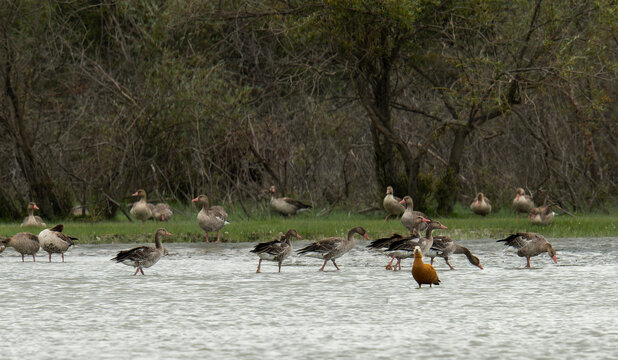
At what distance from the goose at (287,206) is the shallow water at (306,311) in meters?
9.71

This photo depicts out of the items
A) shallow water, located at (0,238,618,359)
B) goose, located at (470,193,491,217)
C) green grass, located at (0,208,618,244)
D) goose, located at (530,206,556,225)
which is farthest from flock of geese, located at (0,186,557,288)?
goose, located at (470,193,491,217)

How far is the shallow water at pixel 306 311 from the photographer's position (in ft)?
29.7

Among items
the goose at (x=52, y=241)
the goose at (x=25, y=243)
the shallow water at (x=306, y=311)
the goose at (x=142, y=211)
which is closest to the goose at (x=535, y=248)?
the shallow water at (x=306, y=311)

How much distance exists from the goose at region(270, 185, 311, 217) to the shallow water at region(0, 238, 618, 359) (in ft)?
31.8

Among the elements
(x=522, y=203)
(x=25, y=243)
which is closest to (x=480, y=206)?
(x=522, y=203)

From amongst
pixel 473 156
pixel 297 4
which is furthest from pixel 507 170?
pixel 297 4

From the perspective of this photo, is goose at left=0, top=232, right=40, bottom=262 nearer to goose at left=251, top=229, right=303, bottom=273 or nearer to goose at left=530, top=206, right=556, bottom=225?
goose at left=251, top=229, right=303, bottom=273

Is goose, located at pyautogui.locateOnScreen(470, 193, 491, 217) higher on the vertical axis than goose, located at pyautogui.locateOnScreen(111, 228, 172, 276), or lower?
higher

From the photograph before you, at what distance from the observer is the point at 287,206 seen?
27.7 metres

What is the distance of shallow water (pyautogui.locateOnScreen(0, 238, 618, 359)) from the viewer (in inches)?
356

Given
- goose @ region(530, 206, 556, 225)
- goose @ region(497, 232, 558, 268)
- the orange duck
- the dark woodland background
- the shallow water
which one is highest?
the dark woodland background

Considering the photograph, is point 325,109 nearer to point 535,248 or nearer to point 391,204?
point 391,204

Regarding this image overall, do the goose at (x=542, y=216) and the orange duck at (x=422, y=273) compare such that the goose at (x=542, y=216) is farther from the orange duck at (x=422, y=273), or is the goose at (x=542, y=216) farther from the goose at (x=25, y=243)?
the goose at (x=25, y=243)

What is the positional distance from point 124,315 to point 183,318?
740 mm
